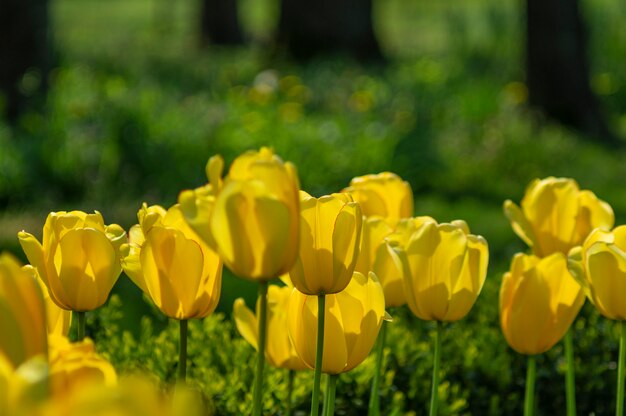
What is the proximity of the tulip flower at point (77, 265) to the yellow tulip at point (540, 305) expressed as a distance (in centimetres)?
75

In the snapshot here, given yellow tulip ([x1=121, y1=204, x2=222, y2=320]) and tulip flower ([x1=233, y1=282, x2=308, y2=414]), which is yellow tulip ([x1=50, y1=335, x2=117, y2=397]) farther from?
tulip flower ([x1=233, y1=282, x2=308, y2=414])

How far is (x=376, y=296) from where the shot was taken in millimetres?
1873

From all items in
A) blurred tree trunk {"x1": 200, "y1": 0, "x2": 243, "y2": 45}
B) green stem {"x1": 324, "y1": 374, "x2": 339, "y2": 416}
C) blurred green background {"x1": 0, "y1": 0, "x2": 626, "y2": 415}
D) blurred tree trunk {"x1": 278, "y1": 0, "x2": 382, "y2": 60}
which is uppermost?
green stem {"x1": 324, "y1": 374, "x2": 339, "y2": 416}

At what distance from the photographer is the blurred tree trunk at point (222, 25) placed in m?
18.3

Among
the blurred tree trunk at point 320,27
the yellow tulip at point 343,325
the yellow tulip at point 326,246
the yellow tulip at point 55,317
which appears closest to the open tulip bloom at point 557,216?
the yellow tulip at point 343,325

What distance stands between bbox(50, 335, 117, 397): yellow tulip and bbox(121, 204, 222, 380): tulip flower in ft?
1.65

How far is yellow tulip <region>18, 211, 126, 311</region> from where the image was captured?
1824mm

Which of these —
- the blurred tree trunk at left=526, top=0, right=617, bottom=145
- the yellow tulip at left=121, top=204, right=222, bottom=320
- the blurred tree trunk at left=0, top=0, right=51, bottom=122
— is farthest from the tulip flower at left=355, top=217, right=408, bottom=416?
the blurred tree trunk at left=526, top=0, right=617, bottom=145

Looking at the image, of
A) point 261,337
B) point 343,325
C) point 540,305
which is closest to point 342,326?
point 343,325

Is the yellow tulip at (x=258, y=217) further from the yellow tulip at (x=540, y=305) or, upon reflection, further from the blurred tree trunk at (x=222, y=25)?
the blurred tree trunk at (x=222, y=25)

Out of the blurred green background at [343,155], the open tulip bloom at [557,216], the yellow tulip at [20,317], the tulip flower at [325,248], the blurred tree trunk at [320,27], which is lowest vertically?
the blurred tree trunk at [320,27]

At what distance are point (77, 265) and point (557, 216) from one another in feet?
3.51

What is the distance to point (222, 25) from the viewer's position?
18359mm

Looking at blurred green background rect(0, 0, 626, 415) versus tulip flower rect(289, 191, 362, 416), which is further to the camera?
blurred green background rect(0, 0, 626, 415)
